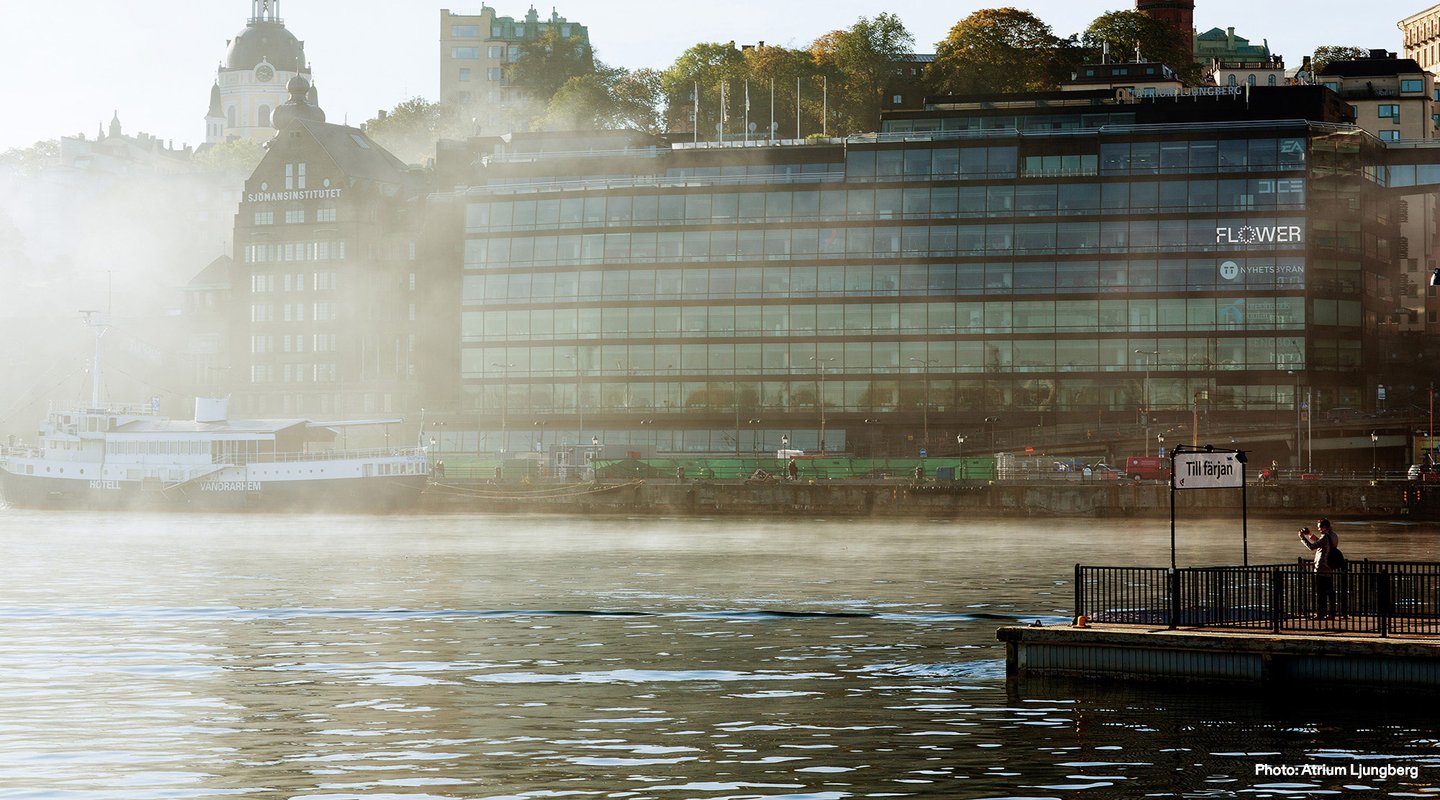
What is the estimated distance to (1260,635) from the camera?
3603cm

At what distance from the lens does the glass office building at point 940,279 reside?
154 m

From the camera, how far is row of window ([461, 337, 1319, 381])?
6033 inches

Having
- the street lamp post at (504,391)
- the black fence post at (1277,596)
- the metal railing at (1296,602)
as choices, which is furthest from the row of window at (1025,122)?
the black fence post at (1277,596)

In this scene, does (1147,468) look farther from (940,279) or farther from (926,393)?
(940,279)

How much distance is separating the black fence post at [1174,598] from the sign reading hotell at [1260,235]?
122623mm

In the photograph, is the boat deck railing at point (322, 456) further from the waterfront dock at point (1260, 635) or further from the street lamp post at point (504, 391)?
the waterfront dock at point (1260, 635)

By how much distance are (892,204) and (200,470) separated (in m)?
64.9

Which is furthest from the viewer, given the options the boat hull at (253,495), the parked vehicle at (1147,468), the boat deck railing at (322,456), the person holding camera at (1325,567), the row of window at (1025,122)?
the row of window at (1025,122)

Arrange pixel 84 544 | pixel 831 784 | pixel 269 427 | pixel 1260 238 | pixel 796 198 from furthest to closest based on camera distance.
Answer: pixel 796 198
pixel 1260 238
pixel 269 427
pixel 84 544
pixel 831 784

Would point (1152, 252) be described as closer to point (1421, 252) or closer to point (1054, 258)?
point (1054, 258)

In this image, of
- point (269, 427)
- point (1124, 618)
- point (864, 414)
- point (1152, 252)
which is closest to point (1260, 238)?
point (1152, 252)

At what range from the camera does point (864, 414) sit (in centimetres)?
15975

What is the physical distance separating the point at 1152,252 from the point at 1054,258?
8.42m

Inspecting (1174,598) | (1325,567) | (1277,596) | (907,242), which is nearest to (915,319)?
(907,242)
